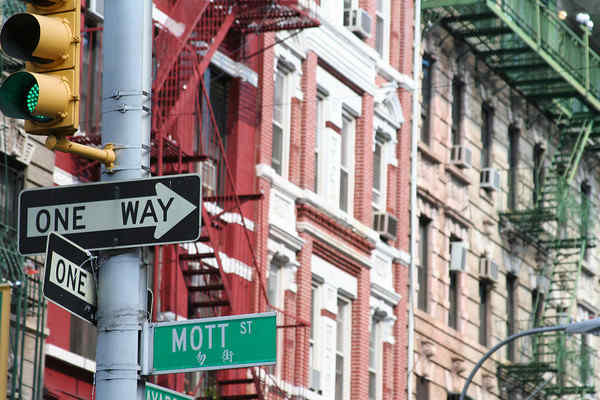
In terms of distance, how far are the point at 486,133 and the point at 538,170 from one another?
10.4 feet

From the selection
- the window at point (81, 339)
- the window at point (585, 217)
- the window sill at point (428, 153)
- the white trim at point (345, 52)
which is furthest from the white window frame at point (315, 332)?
the window at point (585, 217)

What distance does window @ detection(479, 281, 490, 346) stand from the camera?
1485 inches

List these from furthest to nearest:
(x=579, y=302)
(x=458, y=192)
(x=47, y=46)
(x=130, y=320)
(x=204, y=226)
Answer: (x=579, y=302)
(x=458, y=192)
(x=204, y=226)
(x=130, y=320)
(x=47, y=46)

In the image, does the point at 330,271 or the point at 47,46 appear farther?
the point at 330,271

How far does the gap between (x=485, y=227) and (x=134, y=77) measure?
2858cm

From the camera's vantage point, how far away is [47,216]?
979cm

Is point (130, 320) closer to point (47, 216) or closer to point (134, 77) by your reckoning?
point (47, 216)

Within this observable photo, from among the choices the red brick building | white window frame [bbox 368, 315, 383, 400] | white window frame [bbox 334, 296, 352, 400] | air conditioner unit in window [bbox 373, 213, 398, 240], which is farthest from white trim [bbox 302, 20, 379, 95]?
white window frame [bbox 368, 315, 383, 400]

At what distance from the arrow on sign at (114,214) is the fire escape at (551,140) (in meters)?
25.9

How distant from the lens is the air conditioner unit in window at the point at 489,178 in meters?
37.5

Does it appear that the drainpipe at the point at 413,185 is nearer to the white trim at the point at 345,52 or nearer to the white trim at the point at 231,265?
the white trim at the point at 345,52

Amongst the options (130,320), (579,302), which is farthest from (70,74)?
(579,302)

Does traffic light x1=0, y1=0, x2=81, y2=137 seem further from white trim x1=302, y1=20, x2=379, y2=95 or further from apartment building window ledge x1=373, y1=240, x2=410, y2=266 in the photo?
apartment building window ledge x1=373, y1=240, x2=410, y2=266

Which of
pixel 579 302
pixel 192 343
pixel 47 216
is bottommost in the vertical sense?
pixel 192 343
